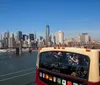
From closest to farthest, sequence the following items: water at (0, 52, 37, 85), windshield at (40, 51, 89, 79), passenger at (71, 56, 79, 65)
Result: windshield at (40, 51, 89, 79), passenger at (71, 56, 79, 65), water at (0, 52, 37, 85)

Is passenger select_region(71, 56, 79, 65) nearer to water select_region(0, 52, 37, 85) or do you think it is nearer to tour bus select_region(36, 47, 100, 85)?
tour bus select_region(36, 47, 100, 85)

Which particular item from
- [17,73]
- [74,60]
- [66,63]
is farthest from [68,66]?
[17,73]

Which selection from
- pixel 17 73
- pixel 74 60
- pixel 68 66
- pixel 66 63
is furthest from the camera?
pixel 17 73

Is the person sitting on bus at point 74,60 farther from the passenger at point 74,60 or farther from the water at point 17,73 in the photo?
the water at point 17,73

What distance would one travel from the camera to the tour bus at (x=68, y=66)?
5.18 metres

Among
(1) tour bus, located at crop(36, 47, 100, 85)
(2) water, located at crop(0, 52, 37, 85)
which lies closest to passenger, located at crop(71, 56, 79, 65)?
(1) tour bus, located at crop(36, 47, 100, 85)

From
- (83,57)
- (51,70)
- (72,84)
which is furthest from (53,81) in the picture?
(83,57)

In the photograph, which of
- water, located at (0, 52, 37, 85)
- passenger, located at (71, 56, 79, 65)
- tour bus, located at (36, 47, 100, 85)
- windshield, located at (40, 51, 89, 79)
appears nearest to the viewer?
tour bus, located at (36, 47, 100, 85)

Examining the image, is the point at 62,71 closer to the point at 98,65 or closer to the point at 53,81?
the point at 53,81

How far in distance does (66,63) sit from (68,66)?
0.14 meters

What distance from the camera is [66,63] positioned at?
5984mm

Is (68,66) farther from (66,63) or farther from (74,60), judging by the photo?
(74,60)

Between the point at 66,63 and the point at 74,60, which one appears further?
the point at 66,63

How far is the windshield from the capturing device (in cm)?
543
